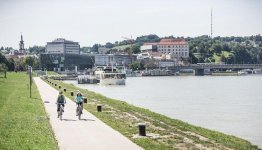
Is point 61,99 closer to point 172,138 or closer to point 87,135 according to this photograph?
point 87,135

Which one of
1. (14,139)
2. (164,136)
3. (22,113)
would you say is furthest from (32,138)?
(22,113)

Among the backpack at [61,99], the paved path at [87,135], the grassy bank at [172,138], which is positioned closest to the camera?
the paved path at [87,135]

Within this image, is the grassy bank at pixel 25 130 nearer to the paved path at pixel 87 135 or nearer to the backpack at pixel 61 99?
the paved path at pixel 87 135

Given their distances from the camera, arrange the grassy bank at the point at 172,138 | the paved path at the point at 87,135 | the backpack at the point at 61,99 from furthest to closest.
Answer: the backpack at the point at 61,99
the grassy bank at the point at 172,138
the paved path at the point at 87,135

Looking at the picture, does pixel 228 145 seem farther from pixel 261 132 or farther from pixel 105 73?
pixel 105 73

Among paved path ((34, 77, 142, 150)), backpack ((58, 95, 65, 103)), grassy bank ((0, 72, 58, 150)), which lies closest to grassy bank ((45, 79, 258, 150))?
paved path ((34, 77, 142, 150))

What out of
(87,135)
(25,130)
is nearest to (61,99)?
(25,130)

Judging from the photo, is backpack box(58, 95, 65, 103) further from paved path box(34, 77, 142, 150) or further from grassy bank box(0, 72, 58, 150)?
grassy bank box(0, 72, 58, 150)

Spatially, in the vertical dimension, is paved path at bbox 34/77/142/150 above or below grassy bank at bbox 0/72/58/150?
below

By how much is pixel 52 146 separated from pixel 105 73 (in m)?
115

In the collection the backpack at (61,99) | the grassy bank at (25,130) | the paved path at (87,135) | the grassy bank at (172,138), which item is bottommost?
the grassy bank at (172,138)

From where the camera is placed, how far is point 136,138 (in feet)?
77.6

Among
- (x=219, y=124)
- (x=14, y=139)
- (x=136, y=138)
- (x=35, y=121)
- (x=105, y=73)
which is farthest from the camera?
(x=105, y=73)

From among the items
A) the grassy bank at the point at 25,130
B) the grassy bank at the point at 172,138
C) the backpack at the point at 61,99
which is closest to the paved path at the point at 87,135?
the grassy bank at the point at 25,130
